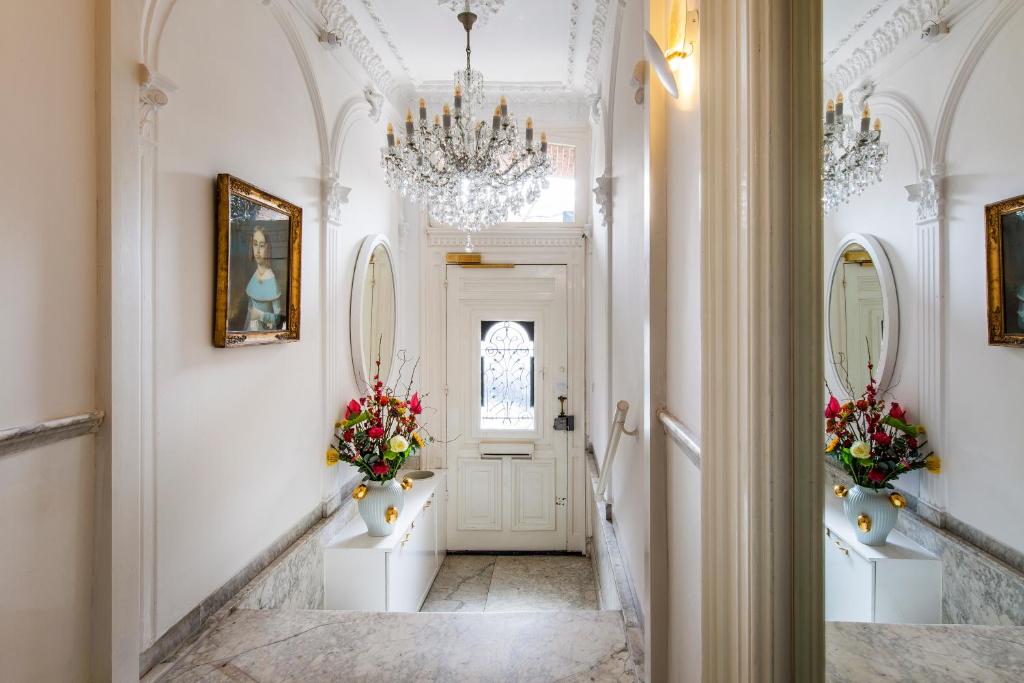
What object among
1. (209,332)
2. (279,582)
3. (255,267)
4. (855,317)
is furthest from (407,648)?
(855,317)

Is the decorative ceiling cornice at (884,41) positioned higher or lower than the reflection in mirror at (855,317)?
higher

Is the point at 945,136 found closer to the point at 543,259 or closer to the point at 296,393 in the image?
the point at 296,393

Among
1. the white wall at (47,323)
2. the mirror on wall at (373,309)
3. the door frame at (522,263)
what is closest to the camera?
the white wall at (47,323)

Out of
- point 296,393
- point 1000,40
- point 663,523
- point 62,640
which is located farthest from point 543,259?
point 1000,40

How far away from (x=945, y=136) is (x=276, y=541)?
2.38 m

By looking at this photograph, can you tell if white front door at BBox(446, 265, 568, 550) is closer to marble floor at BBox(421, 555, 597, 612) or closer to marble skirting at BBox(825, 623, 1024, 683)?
marble floor at BBox(421, 555, 597, 612)

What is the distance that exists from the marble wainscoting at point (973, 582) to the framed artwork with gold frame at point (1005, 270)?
0.17m

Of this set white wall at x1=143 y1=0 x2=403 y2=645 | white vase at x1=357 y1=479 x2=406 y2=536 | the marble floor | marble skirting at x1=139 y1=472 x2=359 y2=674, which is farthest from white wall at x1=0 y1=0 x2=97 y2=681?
the marble floor

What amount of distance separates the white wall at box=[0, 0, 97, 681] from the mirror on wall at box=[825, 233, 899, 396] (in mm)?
1316

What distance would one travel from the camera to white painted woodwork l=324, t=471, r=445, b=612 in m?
2.50

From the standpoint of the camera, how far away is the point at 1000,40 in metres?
0.40

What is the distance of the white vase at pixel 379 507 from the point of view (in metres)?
2.65

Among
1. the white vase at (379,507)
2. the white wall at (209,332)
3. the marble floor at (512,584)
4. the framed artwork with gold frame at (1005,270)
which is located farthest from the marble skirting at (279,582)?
the framed artwork with gold frame at (1005,270)

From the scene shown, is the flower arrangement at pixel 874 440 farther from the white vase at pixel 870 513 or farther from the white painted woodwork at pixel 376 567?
the white painted woodwork at pixel 376 567
